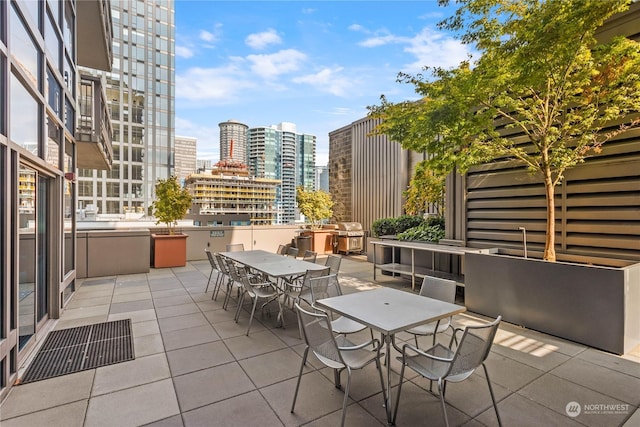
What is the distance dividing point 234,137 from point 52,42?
171ft

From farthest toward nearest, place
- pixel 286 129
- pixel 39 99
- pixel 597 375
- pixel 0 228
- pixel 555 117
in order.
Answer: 1. pixel 286 129
2. pixel 555 117
3. pixel 39 99
4. pixel 597 375
5. pixel 0 228

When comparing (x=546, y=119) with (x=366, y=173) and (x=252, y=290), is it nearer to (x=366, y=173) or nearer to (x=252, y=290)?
(x=252, y=290)

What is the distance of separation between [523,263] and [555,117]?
2279 millimetres

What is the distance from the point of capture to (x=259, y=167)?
149 feet

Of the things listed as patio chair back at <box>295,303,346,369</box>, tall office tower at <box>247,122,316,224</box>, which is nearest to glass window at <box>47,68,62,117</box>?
patio chair back at <box>295,303,346,369</box>

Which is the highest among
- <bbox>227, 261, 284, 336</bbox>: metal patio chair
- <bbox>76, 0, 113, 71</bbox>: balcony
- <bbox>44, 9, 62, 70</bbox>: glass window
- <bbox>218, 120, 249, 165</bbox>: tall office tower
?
<bbox>218, 120, 249, 165</bbox>: tall office tower

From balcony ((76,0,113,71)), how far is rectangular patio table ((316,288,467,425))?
7431mm

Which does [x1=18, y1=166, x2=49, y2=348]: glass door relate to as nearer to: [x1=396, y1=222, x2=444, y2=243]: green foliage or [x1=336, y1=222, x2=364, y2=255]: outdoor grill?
[x1=396, y1=222, x2=444, y2=243]: green foliage

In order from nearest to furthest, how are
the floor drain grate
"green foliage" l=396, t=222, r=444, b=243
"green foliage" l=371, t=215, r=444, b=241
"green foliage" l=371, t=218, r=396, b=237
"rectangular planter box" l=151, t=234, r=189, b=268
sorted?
the floor drain grate < "green foliage" l=396, t=222, r=444, b=243 < "green foliage" l=371, t=215, r=444, b=241 < "green foliage" l=371, t=218, r=396, b=237 < "rectangular planter box" l=151, t=234, r=189, b=268

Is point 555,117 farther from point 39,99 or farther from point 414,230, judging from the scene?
point 39,99

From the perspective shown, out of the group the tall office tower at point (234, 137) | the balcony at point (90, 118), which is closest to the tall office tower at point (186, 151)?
the tall office tower at point (234, 137)

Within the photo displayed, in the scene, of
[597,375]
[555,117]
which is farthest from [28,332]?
[555,117]

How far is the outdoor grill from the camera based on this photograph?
10875 mm

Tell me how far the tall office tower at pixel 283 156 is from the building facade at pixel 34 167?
37.4 metres
